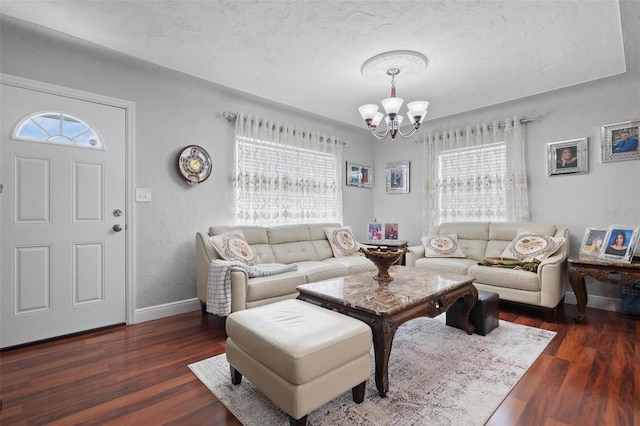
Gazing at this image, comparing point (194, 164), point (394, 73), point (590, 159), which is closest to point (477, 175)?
point (590, 159)

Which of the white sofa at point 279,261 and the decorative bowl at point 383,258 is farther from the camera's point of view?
the white sofa at point 279,261

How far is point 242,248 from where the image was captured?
3.12 m

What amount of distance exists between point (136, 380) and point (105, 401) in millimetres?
216

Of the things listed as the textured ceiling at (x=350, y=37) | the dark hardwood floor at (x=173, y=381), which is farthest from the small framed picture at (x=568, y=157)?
the dark hardwood floor at (x=173, y=381)

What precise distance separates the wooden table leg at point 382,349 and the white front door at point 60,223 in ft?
8.16

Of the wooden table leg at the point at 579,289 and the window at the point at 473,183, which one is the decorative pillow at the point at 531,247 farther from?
the window at the point at 473,183

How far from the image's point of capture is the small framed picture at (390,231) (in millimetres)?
4875

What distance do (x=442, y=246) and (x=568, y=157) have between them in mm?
1772

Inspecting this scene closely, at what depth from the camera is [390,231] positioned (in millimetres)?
4898

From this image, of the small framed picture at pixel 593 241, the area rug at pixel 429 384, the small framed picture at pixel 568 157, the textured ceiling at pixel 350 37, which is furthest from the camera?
the small framed picture at pixel 568 157

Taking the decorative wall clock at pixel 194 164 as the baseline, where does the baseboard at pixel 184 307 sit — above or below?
below

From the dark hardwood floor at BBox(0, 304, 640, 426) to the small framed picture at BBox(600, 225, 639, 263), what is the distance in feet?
2.13

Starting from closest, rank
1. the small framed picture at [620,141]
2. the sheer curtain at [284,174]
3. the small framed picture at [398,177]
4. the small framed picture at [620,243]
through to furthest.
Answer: the small framed picture at [620,243]
the small framed picture at [620,141]
the sheer curtain at [284,174]
the small framed picture at [398,177]

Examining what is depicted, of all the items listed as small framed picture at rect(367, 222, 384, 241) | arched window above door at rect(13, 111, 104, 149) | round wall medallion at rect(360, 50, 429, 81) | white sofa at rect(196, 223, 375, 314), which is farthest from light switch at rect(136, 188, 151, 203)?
small framed picture at rect(367, 222, 384, 241)
